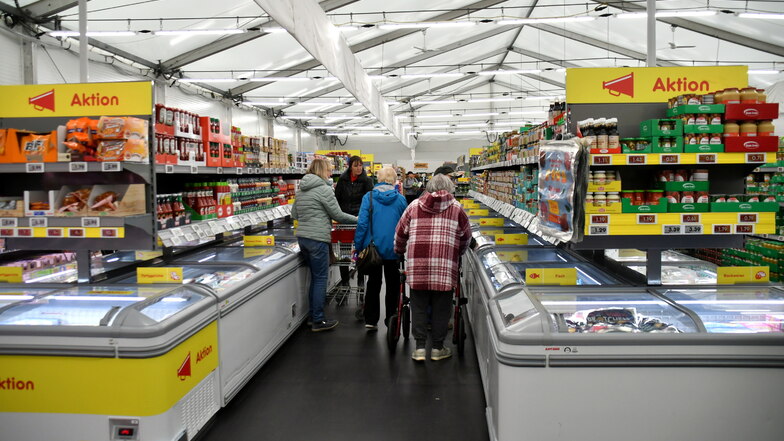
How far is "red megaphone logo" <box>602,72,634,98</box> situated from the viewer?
3.30 metres

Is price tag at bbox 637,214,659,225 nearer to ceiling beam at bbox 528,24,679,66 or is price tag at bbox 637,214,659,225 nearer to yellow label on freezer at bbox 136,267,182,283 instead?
yellow label on freezer at bbox 136,267,182,283

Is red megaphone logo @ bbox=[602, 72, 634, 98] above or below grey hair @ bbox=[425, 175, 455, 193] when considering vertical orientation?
above

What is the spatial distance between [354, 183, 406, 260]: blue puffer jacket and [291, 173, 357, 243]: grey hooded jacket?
13.4 inches

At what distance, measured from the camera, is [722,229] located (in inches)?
116

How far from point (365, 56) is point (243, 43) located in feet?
14.1

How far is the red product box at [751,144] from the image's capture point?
288 cm

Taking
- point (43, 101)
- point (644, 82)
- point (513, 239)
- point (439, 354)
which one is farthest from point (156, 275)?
point (644, 82)

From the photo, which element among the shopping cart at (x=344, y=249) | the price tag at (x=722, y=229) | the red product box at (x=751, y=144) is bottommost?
the shopping cart at (x=344, y=249)

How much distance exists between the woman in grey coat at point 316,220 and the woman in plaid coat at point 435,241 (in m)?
1.20

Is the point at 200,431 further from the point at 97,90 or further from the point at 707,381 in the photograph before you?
the point at 707,381

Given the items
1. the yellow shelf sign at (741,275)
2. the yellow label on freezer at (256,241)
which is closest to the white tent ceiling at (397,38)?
the yellow label on freezer at (256,241)

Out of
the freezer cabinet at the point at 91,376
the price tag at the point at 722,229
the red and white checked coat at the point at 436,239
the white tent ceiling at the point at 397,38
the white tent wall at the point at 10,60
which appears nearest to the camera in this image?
the freezer cabinet at the point at 91,376

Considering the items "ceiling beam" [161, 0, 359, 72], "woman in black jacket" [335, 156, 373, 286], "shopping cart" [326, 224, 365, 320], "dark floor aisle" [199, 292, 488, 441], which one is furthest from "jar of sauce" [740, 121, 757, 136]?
"ceiling beam" [161, 0, 359, 72]

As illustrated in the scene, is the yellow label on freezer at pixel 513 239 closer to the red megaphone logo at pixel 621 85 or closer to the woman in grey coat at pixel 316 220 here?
the woman in grey coat at pixel 316 220
